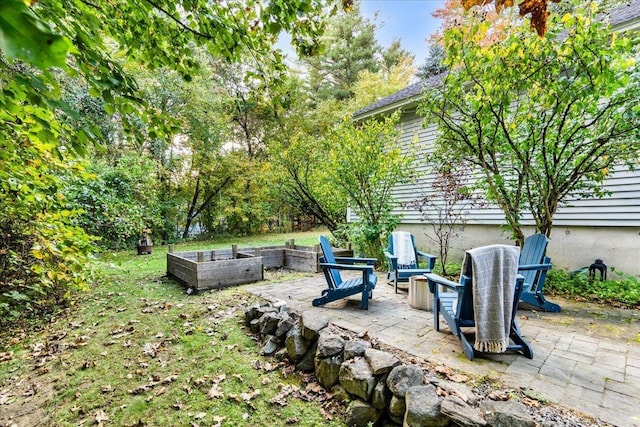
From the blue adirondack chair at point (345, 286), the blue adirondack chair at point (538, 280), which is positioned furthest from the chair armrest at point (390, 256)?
the blue adirondack chair at point (538, 280)

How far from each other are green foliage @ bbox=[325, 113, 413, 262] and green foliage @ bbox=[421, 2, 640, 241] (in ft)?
5.25

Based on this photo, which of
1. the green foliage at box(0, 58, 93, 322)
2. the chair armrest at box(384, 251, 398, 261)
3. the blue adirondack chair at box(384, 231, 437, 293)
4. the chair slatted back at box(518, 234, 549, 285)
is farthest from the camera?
the chair armrest at box(384, 251, 398, 261)

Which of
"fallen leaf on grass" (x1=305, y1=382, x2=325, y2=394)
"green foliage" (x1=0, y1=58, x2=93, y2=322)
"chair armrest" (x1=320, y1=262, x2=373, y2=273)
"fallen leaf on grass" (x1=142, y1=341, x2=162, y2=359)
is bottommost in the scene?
"fallen leaf on grass" (x1=305, y1=382, x2=325, y2=394)

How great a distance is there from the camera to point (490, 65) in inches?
143

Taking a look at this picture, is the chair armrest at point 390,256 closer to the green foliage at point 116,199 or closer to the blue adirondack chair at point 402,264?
the blue adirondack chair at point 402,264

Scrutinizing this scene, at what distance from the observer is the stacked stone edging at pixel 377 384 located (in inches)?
68.9

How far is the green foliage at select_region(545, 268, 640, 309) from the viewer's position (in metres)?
4.19

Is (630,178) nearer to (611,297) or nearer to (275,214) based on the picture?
(611,297)

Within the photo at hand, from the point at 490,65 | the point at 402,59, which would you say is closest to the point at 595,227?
the point at 490,65

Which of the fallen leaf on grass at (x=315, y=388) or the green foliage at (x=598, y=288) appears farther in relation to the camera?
the green foliage at (x=598, y=288)

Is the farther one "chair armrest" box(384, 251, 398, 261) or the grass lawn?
"chair armrest" box(384, 251, 398, 261)

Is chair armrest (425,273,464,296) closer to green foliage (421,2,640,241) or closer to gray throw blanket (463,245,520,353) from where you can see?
gray throw blanket (463,245,520,353)

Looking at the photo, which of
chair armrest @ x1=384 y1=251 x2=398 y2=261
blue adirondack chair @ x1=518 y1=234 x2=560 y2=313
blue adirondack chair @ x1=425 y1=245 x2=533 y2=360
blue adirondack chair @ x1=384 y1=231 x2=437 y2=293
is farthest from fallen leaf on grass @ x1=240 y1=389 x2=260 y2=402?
blue adirondack chair @ x1=518 y1=234 x2=560 y2=313

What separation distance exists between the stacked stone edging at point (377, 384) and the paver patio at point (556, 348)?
43cm
